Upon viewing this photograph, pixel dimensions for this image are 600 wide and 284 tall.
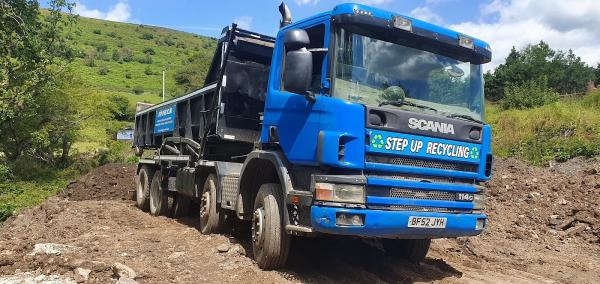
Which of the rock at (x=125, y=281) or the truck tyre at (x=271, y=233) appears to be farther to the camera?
the truck tyre at (x=271, y=233)

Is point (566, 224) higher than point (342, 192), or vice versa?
point (342, 192)

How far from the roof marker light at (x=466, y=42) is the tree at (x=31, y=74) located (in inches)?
702

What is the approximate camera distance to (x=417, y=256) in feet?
23.6

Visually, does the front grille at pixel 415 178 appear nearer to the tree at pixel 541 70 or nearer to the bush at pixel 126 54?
the tree at pixel 541 70

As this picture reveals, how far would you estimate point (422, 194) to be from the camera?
5477mm

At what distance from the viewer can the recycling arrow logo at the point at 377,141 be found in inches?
202

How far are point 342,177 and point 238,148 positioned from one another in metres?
3.91

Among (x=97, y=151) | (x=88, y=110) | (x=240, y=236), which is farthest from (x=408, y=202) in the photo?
(x=97, y=151)

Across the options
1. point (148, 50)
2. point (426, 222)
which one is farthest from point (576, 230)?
point (148, 50)

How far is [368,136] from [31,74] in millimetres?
19371

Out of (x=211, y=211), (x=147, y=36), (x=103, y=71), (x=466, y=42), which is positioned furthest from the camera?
(x=147, y=36)

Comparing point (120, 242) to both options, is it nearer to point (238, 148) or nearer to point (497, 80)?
point (238, 148)

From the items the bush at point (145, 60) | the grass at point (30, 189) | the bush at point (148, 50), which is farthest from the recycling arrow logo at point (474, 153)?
the bush at point (148, 50)

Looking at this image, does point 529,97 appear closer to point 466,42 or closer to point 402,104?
point 466,42
